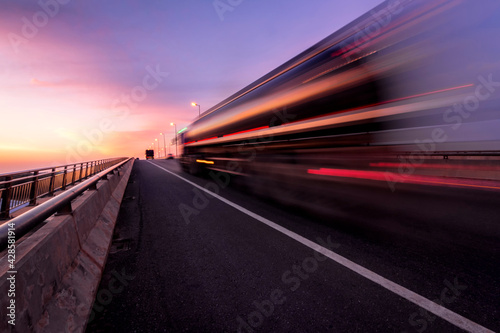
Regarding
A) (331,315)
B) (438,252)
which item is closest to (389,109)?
(438,252)

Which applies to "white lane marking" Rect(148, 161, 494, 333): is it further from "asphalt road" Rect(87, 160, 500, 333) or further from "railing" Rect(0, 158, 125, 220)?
"railing" Rect(0, 158, 125, 220)

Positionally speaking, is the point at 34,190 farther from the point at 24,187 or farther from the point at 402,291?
the point at 402,291

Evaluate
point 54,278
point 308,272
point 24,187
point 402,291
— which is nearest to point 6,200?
point 24,187

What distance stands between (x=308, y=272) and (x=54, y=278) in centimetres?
Answer: 261

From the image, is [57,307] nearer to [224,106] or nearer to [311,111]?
[311,111]

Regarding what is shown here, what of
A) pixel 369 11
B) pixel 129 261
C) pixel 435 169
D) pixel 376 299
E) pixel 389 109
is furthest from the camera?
pixel 435 169

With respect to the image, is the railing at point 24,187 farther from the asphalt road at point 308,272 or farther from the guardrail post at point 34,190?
the asphalt road at point 308,272

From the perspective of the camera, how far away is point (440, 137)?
372cm

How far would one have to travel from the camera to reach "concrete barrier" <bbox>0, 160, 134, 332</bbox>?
1431 millimetres

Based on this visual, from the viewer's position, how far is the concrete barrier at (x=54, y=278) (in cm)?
143

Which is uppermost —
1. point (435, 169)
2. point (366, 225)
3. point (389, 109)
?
point (389, 109)

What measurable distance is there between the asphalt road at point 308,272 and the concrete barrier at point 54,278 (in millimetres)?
227

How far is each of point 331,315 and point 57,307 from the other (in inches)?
91.4

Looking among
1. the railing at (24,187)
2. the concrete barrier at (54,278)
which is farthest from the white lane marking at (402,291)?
the railing at (24,187)
